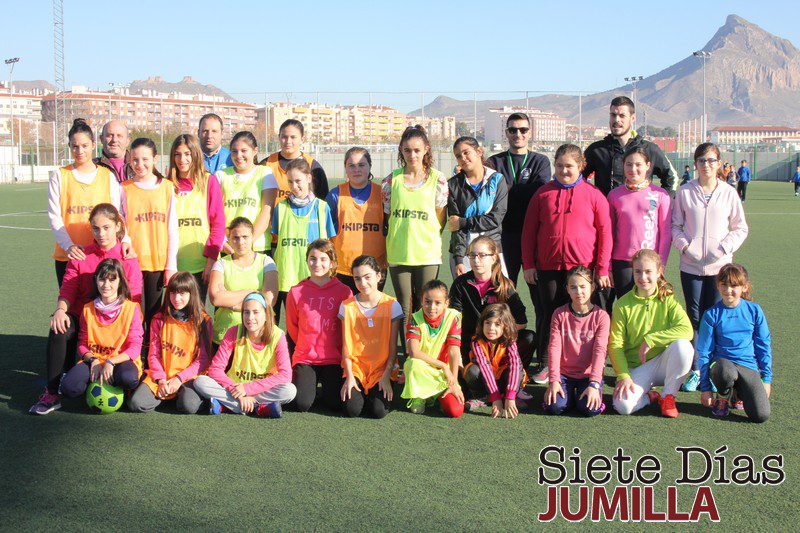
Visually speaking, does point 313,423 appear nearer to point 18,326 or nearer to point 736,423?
point 736,423

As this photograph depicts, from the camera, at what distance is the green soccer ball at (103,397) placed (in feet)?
15.1

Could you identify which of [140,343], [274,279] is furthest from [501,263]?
[140,343]

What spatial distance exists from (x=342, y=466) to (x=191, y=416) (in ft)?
4.17

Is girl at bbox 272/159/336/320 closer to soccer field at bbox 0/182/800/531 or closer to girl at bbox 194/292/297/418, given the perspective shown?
girl at bbox 194/292/297/418

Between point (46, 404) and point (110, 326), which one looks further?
point (110, 326)

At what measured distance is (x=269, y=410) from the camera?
4.62 meters

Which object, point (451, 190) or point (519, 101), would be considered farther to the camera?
point (519, 101)

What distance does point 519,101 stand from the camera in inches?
1329

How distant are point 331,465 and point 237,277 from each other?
173 cm

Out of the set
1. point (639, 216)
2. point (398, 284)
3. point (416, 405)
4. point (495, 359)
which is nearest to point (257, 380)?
point (416, 405)

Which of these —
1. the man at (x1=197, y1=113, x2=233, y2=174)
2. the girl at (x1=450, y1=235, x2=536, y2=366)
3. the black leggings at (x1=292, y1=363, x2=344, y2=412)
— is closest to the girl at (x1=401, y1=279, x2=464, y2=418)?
the girl at (x1=450, y1=235, x2=536, y2=366)

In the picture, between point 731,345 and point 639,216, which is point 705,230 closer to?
point 639,216

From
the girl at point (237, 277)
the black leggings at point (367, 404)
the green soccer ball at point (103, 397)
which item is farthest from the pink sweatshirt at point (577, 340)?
the green soccer ball at point (103, 397)

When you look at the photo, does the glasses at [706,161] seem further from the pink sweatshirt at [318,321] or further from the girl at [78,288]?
the girl at [78,288]
